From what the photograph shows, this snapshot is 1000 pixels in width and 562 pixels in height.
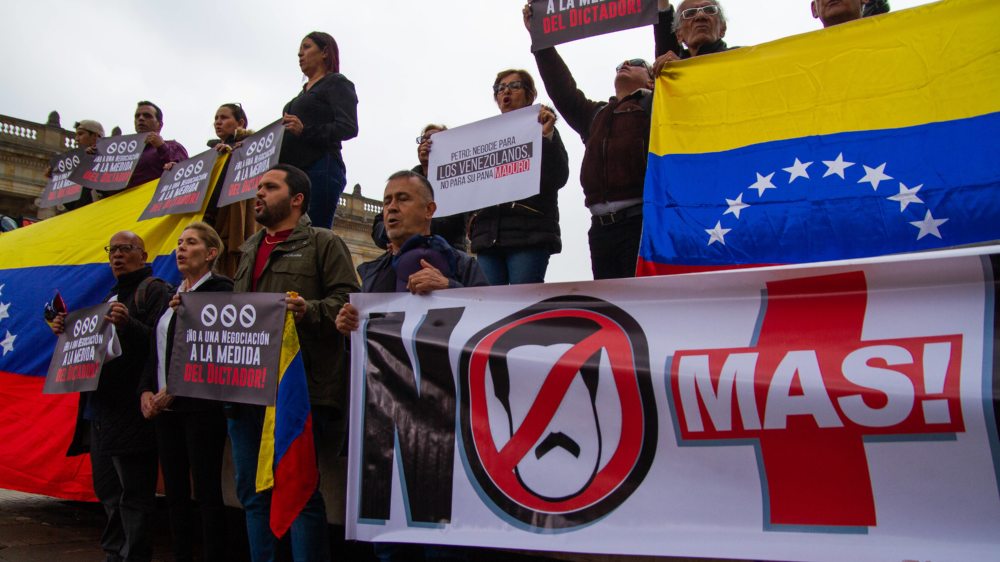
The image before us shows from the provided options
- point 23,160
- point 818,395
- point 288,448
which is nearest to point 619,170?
point 818,395

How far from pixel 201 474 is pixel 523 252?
2.14 m

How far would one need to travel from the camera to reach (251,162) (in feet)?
19.1

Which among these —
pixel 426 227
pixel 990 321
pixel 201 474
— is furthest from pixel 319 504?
pixel 990 321

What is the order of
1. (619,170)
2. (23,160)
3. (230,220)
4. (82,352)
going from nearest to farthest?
1. (619,170)
2. (82,352)
3. (230,220)
4. (23,160)

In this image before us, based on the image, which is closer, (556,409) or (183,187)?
(556,409)

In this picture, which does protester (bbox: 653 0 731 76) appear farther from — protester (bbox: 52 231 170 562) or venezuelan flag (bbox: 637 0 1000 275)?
protester (bbox: 52 231 170 562)

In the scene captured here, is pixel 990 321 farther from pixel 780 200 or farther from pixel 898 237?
pixel 780 200

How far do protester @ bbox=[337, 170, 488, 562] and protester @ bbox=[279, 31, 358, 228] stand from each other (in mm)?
1616

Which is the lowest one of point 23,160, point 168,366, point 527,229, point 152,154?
point 168,366

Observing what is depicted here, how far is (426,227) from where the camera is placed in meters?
4.04

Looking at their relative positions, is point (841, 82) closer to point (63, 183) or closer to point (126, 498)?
point (126, 498)

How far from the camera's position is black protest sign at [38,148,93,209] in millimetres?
7929

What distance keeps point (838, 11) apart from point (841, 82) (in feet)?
1.96

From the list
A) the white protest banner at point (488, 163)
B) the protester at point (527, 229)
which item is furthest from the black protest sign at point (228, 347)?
the white protest banner at point (488, 163)
